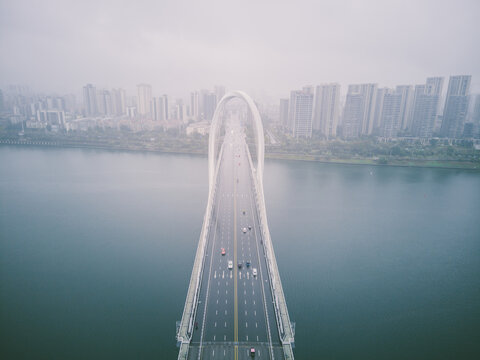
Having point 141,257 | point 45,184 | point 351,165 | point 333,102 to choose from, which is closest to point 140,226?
point 141,257

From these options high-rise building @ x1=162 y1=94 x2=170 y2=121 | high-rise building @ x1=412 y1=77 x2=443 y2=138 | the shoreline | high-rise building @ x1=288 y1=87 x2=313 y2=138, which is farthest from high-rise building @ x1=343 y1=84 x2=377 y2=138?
high-rise building @ x1=162 y1=94 x2=170 y2=121

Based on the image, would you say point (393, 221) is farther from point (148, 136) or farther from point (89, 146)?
point (89, 146)

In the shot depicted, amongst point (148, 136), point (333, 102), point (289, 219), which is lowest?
point (289, 219)

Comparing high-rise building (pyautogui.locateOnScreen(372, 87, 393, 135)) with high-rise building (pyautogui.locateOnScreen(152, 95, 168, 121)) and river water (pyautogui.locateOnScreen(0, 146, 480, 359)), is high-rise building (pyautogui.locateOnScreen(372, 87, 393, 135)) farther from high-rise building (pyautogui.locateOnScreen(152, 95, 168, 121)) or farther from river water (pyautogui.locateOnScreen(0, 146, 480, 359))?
high-rise building (pyautogui.locateOnScreen(152, 95, 168, 121))

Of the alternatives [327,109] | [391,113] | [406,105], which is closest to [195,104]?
[327,109]

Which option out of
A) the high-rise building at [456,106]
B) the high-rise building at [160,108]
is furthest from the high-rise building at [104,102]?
the high-rise building at [456,106]

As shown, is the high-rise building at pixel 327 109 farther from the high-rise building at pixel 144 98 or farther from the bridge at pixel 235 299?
the high-rise building at pixel 144 98
